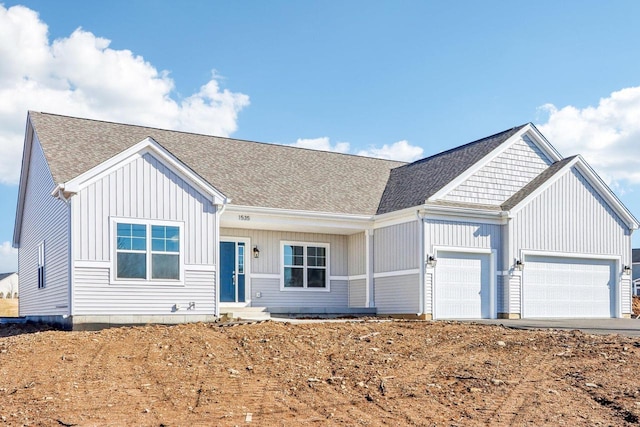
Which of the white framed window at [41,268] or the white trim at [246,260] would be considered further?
the white trim at [246,260]

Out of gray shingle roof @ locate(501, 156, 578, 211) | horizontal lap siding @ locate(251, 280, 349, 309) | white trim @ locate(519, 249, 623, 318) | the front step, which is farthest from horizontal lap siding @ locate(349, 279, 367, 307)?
gray shingle roof @ locate(501, 156, 578, 211)

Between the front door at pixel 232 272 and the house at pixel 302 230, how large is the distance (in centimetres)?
4

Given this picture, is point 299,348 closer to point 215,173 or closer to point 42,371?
point 42,371

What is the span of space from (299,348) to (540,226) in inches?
426

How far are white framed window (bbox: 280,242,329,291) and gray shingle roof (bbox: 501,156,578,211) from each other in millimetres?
5419

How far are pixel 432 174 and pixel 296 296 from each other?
5.40 meters

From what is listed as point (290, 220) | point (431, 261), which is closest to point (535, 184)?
point (431, 261)

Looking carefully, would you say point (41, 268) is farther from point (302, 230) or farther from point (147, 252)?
point (302, 230)

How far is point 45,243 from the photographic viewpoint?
1716cm

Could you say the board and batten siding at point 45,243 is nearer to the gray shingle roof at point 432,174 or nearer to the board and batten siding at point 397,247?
the board and batten siding at point 397,247

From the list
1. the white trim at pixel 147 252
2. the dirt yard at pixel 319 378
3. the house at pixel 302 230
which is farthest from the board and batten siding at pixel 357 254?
the dirt yard at pixel 319 378

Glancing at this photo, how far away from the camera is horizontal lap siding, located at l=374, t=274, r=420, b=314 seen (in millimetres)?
17634

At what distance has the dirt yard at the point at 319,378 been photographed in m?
7.38

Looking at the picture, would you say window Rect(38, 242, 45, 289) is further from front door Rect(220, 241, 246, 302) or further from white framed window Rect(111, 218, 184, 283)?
front door Rect(220, 241, 246, 302)
